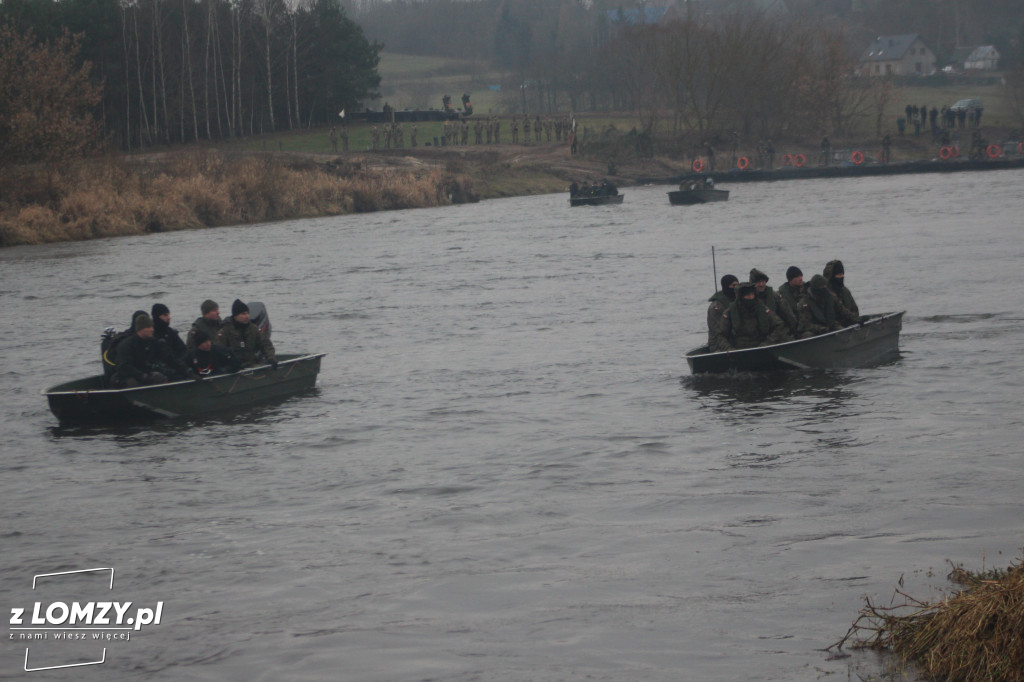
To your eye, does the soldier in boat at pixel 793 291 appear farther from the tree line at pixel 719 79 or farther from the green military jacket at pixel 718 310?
the tree line at pixel 719 79

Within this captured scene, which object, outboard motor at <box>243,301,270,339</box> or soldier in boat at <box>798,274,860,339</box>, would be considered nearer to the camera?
soldier in boat at <box>798,274,860,339</box>

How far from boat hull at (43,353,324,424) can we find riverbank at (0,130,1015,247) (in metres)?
36.3

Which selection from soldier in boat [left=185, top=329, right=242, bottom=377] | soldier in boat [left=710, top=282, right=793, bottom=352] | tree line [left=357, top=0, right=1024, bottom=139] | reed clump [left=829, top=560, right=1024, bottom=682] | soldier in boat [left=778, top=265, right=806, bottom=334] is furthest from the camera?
tree line [left=357, top=0, right=1024, bottom=139]

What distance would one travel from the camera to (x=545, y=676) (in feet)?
27.7

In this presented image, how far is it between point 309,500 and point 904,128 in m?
85.0

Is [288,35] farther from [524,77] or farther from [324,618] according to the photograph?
[324,618]

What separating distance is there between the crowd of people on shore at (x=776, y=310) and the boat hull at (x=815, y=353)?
0.24 metres

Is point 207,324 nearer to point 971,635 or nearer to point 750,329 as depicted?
point 750,329

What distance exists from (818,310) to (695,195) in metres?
39.2

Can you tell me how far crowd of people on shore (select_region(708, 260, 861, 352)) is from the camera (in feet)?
58.2

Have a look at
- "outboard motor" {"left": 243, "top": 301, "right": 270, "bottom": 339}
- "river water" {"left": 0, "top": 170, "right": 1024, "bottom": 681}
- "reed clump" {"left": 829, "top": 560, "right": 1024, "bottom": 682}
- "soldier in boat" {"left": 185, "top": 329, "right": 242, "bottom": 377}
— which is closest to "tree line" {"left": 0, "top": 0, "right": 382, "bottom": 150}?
"river water" {"left": 0, "top": 170, "right": 1024, "bottom": 681}

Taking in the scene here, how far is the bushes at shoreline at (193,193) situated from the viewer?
52469 mm

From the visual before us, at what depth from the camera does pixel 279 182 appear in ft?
204

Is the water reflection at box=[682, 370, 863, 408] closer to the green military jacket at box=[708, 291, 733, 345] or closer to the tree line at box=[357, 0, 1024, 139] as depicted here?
the green military jacket at box=[708, 291, 733, 345]
